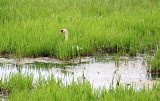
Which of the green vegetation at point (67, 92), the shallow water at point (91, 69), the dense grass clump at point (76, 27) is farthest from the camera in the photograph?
the dense grass clump at point (76, 27)

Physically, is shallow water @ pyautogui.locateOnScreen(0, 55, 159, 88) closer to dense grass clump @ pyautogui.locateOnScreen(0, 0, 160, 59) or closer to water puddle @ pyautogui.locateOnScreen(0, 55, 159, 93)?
water puddle @ pyautogui.locateOnScreen(0, 55, 159, 93)

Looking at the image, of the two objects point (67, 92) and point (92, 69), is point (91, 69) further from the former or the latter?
point (67, 92)

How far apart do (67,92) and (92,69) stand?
2173mm

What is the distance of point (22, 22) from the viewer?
38.2 feet

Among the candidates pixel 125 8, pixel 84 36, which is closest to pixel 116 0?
pixel 125 8

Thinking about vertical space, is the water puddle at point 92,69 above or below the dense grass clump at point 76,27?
below

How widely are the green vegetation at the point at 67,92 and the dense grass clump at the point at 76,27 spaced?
2318 mm

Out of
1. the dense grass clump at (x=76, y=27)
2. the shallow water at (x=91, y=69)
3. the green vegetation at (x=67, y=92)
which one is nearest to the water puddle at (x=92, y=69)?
the shallow water at (x=91, y=69)

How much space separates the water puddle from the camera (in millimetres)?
7805

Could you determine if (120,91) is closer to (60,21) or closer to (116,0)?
(60,21)

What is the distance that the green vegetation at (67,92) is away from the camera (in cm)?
625

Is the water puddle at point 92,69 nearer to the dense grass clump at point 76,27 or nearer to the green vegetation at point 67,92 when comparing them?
the dense grass clump at point 76,27

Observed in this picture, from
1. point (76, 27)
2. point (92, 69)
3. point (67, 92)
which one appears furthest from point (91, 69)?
point (76, 27)

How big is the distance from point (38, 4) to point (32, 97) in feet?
27.1
